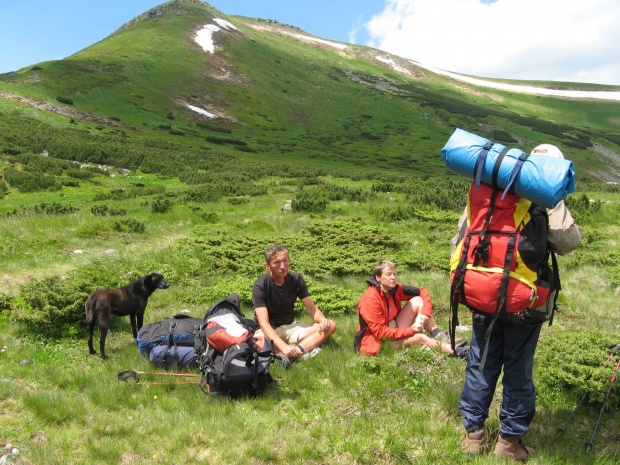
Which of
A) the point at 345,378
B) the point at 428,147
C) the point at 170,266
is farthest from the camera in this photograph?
the point at 428,147

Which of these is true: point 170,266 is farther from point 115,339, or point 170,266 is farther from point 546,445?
point 546,445

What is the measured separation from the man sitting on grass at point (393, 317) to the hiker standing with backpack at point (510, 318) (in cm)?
190

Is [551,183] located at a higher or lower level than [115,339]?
higher

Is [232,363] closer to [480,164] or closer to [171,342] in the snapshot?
[171,342]

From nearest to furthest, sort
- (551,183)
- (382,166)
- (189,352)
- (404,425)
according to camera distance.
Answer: (551,183) → (404,425) → (189,352) → (382,166)

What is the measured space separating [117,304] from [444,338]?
5.41m

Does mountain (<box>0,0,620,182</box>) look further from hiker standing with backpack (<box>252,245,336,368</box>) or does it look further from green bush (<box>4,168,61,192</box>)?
hiker standing with backpack (<box>252,245,336,368</box>)

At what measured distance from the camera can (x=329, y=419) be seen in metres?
4.77

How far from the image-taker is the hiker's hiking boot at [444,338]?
6191 millimetres

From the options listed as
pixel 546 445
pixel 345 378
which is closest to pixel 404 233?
pixel 345 378

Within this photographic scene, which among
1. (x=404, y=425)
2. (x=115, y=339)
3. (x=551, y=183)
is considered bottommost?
(x=115, y=339)

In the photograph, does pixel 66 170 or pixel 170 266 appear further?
pixel 66 170

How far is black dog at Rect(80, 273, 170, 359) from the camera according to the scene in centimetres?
685

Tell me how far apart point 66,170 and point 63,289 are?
78.9 ft
